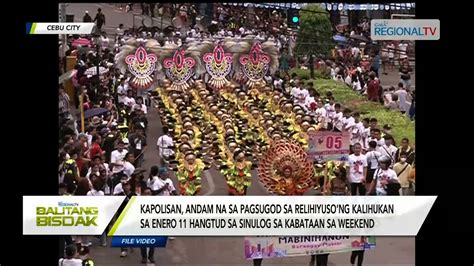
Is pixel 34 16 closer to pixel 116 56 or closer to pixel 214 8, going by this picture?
pixel 116 56

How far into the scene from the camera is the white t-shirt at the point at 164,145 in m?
13.6

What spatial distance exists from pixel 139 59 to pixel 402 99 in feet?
8.97

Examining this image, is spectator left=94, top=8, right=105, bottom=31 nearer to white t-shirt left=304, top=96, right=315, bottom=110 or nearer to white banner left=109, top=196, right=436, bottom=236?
white banner left=109, top=196, right=436, bottom=236

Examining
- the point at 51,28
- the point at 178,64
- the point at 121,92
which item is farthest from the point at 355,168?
the point at 51,28

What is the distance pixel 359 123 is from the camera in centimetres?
1375

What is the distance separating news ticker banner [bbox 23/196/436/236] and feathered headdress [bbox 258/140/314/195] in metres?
0.12

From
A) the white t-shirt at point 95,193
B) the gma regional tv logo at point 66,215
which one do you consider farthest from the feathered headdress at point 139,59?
the gma regional tv logo at point 66,215

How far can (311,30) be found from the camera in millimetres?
13617

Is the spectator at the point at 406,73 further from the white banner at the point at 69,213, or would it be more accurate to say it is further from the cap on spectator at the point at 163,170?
the white banner at the point at 69,213

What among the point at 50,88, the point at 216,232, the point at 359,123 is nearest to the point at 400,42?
the point at 359,123

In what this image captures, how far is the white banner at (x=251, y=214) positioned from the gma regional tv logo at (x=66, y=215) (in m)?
0.26

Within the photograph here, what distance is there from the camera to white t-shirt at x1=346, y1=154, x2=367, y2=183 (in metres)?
13.6

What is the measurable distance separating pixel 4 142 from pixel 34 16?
131 cm

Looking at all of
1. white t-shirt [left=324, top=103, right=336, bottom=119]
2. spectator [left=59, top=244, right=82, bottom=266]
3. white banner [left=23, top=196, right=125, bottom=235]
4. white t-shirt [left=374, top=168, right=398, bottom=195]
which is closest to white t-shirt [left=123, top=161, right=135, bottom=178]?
white banner [left=23, top=196, right=125, bottom=235]
